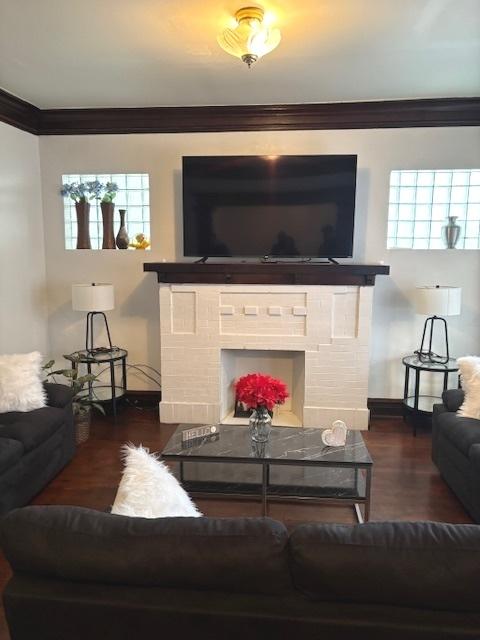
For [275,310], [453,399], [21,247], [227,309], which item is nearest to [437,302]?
[453,399]

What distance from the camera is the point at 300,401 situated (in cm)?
425

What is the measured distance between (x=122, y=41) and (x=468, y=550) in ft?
10.1

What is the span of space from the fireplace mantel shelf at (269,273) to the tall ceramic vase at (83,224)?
3.06 feet

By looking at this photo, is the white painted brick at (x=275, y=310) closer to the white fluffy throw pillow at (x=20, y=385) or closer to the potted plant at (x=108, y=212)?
the potted plant at (x=108, y=212)

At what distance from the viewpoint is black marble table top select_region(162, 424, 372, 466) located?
2.60 metres

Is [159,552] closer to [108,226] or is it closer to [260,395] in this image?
[260,395]

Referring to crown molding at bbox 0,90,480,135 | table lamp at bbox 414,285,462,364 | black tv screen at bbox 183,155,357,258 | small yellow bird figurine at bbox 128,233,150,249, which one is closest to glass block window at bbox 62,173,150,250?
small yellow bird figurine at bbox 128,233,150,249

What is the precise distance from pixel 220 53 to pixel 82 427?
2989 mm

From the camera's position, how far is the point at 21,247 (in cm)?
423

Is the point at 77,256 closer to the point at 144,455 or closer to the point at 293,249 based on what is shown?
the point at 293,249

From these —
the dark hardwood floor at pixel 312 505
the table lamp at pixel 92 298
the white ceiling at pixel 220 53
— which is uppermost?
the white ceiling at pixel 220 53

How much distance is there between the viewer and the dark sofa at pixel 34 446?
8.75ft

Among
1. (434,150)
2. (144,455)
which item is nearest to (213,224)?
(434,150)

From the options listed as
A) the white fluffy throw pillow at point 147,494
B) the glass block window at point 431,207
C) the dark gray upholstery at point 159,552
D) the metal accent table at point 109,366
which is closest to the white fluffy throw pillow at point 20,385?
the metal accent table at point 109,366
